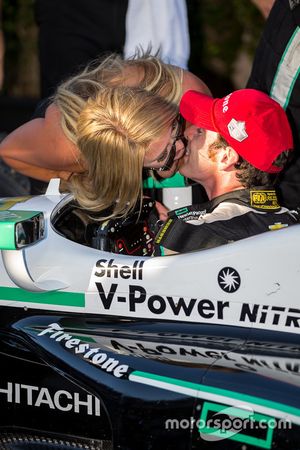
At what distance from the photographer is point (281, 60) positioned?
3.26m

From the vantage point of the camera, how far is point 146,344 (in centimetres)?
240

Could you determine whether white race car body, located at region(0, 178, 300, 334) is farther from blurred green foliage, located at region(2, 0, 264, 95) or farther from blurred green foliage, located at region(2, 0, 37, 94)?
blurred green foliage, located at region(2, 0, 37, 94)

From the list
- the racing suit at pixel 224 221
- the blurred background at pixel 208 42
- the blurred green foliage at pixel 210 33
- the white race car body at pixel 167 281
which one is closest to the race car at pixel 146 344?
the white race car body at pixel 167 281

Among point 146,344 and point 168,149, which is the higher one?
point 168,149

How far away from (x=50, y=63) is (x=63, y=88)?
1768 mm

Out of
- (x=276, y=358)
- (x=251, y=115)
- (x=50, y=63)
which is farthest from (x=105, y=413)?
(x=50, y=63)

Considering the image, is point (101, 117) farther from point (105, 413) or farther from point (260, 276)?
point (105, 413)

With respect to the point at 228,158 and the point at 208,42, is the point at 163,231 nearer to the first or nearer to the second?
the point at 228,158

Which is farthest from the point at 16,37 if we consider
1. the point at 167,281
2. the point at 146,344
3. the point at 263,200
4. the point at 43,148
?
the point at 146,344

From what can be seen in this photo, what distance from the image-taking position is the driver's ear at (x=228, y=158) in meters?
2.74

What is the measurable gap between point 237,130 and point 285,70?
2.14 feet

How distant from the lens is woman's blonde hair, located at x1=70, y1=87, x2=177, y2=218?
9.32 feet

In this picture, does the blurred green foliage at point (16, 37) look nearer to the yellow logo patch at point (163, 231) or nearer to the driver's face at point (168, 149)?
the driver's face at point (168, 149)

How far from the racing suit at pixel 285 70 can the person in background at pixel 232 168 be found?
1.61ft
